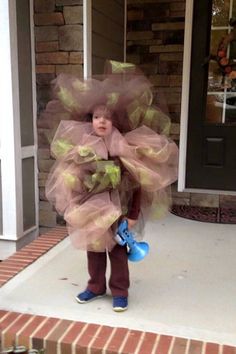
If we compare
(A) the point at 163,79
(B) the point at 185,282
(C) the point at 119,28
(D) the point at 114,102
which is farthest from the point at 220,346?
(C) the point at 119,28

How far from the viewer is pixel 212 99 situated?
13.5 ft

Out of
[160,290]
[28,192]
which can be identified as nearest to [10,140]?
[28,192]

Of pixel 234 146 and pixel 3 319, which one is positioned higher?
pixel 234 146

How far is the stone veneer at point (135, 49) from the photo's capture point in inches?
133

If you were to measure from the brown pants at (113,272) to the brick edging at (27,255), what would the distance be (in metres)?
0.58

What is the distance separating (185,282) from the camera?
242 centimetres

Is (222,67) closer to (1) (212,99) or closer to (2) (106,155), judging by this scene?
(1) (212,99)

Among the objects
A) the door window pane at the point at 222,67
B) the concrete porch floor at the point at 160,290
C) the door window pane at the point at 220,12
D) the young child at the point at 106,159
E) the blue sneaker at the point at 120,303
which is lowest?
the concrete porch floor at the point at 160,290

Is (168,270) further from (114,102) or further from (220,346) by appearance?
(114,102)

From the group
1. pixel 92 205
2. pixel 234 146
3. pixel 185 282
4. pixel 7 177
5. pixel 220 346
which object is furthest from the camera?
pixel 234 146

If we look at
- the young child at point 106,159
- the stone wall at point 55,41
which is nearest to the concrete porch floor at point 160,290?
the young child at point 106,159

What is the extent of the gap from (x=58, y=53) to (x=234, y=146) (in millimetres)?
1951

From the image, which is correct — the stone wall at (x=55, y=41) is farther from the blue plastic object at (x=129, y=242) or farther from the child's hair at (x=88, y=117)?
the blue plastic object at (x=129, y=242)

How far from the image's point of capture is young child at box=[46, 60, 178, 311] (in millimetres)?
1928
